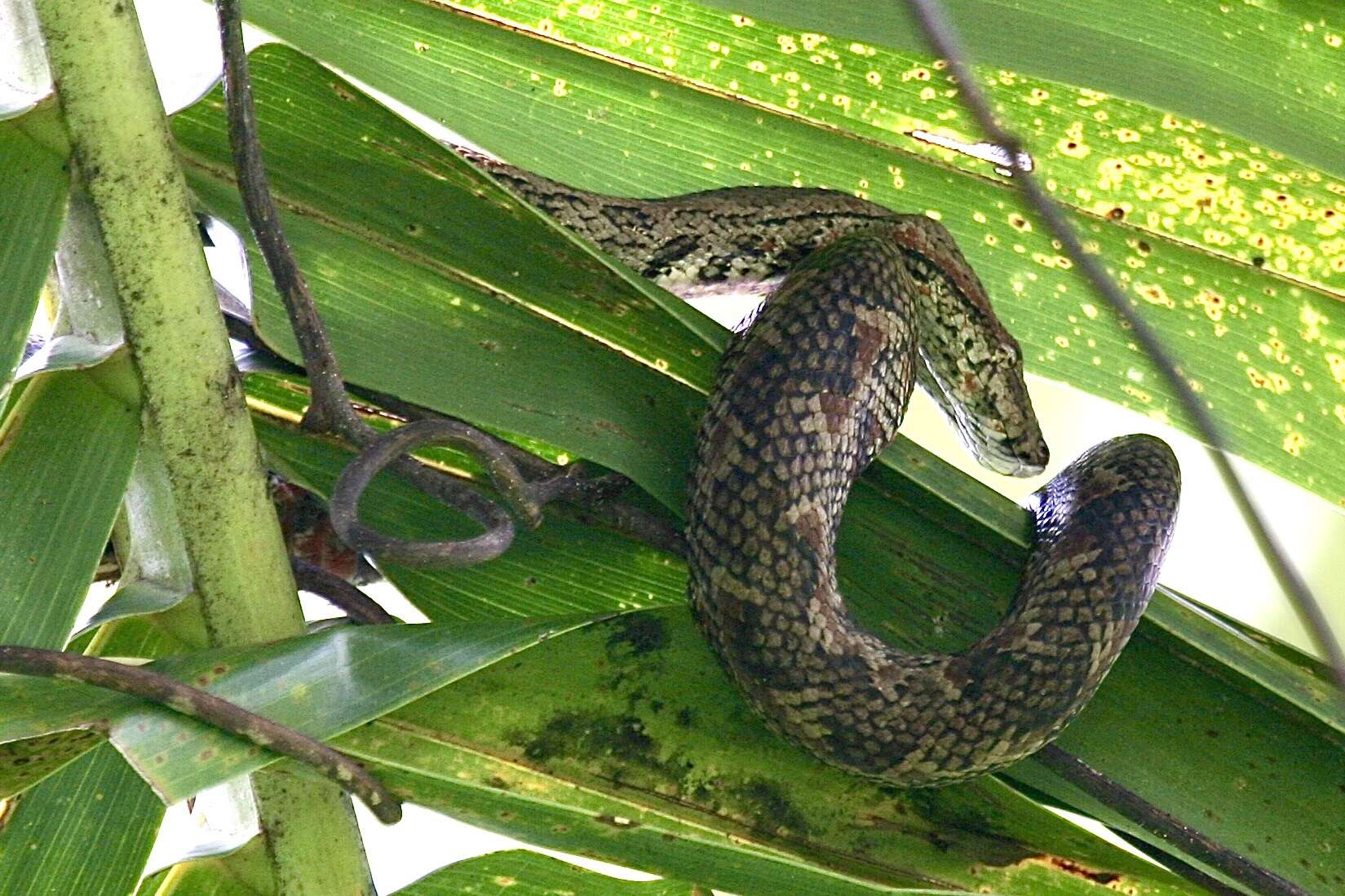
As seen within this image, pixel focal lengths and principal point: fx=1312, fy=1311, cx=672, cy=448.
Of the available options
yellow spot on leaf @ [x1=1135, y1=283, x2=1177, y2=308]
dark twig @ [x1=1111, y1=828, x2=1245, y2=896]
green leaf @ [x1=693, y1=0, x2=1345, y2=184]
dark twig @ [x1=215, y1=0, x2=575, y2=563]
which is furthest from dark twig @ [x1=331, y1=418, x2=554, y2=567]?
yellow spot on leaf @ [x1=1135, y1=283, x2=1177, y2=308]

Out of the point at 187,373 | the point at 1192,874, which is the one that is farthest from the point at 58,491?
the point at 1192,874

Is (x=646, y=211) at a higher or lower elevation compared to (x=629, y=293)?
higher

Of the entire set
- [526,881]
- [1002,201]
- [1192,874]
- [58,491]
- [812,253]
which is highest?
[1002,201]

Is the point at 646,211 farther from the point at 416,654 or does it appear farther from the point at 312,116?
the point at 416,654

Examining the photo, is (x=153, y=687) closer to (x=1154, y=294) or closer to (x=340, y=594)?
(x=340, y=594)

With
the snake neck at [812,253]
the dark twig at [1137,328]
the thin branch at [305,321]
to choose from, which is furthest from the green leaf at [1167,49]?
the dark twig at [1137,328]

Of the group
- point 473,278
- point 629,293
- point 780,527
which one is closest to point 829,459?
point 780,527
